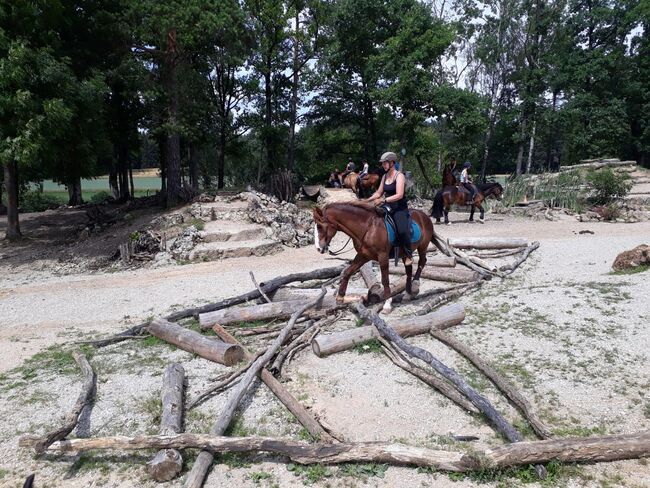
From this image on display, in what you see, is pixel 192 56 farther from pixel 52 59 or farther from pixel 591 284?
pixel 591 284

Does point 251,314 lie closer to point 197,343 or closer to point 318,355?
point 197,343

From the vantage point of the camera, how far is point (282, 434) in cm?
511

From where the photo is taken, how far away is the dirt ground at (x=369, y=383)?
453cm

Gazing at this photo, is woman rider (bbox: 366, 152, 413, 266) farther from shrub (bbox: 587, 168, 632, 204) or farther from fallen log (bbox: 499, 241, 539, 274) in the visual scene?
shrub (bbox: 587, 168, 632, 204)

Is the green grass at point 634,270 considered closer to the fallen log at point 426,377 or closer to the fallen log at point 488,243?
the fallen log at point 488,243

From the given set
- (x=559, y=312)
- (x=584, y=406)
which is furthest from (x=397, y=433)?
(x=559, y=312)

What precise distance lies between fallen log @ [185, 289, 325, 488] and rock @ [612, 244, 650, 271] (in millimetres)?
7863

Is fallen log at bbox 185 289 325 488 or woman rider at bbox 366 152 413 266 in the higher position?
woman rider at bbox 366 152 413 266

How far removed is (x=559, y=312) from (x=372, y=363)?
12.1 ft

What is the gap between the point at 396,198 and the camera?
7.75 m

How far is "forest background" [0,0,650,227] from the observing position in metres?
16.6

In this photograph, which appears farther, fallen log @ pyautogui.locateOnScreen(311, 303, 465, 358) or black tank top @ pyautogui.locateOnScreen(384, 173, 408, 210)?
black tank top @ pyautogui.locateOnScreen(384, 173, 408, 210)

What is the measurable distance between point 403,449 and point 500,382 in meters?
1.84

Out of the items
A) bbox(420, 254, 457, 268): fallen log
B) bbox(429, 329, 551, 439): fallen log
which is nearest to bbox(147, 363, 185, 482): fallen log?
bbox(429, 329, 551, 439): fallen log
